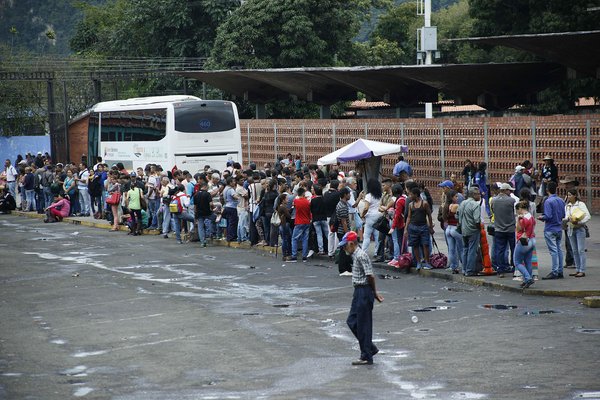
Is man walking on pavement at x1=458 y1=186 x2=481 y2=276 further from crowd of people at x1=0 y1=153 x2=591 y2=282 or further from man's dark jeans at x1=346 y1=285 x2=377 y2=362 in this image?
man's dark jeans at x1=346 y1=285 x2=377 y2=362

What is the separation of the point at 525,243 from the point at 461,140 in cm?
1732

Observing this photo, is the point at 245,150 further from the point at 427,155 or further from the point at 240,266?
the point at 240,266

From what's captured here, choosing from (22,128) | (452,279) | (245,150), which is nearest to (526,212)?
(452,279)

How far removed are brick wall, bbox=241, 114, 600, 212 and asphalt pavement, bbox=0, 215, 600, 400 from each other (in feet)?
34.1

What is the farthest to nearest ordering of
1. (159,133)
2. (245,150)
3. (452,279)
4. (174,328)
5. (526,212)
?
(245,150) → (159,133) → (452,279) → (526,212) → (174,328)

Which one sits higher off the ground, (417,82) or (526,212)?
(417,82)

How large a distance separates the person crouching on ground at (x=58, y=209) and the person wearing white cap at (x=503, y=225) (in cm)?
2082

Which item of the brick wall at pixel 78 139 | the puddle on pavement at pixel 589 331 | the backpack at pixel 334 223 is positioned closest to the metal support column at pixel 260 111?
the brick wall at pixel 78 139

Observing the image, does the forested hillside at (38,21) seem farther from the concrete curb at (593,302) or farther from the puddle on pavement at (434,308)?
the concrete curb at (593,302)

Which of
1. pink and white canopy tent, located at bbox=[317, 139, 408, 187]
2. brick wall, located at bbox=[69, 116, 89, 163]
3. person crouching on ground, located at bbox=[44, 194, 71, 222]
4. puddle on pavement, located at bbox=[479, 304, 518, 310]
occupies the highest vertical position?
brick wall, located at bbox=[69, 116, 89, 163]

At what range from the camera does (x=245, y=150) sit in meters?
49.8

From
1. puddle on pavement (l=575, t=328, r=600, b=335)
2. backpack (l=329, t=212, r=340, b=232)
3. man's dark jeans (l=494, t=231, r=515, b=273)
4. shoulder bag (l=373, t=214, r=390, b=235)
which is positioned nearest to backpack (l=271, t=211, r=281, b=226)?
backpack (l=329, t=212, r=340, b=232)

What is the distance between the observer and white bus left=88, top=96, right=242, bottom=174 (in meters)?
40.2

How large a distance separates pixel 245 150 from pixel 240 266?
25.5 metres
